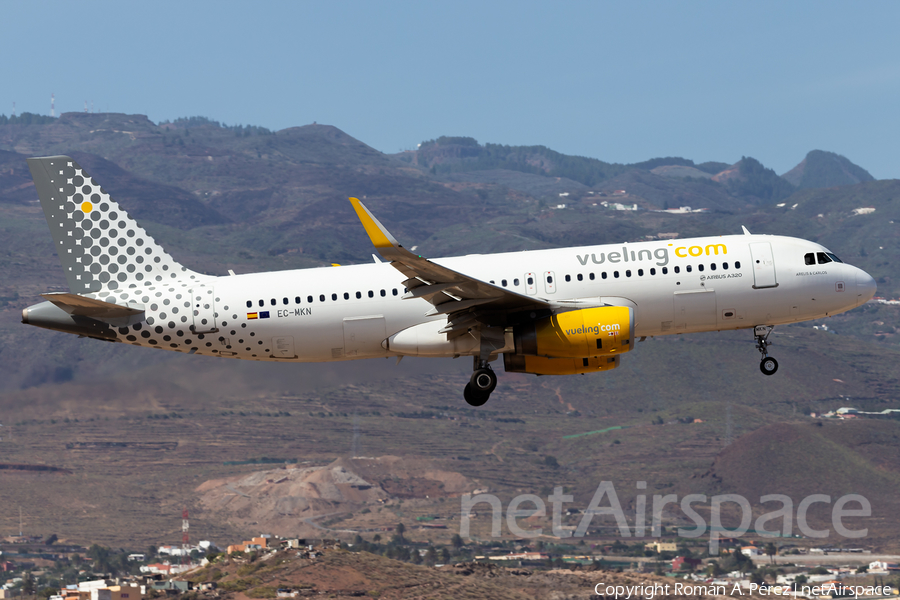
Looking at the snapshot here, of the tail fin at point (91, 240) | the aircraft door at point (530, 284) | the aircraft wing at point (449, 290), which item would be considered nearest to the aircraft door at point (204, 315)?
the tail fin at point (91, 240)

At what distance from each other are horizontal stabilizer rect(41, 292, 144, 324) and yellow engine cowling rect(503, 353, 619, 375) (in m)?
14.3

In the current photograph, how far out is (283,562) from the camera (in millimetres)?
178250

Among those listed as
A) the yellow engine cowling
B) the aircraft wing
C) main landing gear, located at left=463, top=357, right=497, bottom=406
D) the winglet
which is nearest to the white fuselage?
the aircraft wing

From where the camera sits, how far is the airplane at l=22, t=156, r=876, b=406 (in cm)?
4138

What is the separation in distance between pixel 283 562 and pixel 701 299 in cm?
14601

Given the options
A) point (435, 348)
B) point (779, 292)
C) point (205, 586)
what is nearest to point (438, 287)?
point (435, 348)

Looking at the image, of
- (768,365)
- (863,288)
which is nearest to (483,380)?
(768,365)

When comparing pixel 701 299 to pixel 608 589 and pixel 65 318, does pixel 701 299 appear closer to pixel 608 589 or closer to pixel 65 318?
pixel 65 318

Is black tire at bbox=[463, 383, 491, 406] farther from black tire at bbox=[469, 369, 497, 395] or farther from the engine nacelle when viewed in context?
the engine nacelle

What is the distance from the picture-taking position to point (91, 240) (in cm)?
4450

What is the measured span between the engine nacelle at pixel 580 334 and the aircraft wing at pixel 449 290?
84cm

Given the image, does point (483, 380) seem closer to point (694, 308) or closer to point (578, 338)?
point (578, 338)

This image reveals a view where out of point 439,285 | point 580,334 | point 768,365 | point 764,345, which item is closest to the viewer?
point 439,285

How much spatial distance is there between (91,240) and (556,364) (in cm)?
1885
